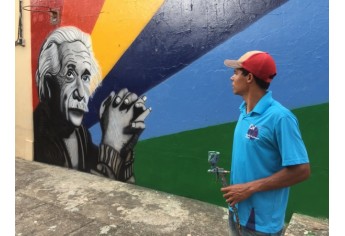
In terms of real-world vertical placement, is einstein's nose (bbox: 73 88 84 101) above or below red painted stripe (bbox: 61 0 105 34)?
below

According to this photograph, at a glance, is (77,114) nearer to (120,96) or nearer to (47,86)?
(47,86)

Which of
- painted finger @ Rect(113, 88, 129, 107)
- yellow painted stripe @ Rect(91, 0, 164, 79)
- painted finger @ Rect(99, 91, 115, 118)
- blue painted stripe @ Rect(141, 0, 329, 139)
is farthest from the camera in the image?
painted finger @ Rect(99, 91, 115, 118)

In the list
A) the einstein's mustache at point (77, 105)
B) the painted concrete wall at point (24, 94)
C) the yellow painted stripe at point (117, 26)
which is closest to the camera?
the yellow painted stripe at point (117, 26)

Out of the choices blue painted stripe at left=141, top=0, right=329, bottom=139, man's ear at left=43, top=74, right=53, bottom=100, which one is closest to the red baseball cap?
blue painted stripe at left=141, top=0, right=329, bottom=139

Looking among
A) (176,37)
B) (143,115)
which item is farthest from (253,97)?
(143,115)

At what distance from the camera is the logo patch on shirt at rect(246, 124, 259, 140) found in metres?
1.81

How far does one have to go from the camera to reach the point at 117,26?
189 inches

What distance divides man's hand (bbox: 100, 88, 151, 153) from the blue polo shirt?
288 centimetres

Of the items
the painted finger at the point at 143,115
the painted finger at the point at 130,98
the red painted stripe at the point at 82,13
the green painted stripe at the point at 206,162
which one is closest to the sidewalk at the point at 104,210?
the green painted stripe at the point at 206,162

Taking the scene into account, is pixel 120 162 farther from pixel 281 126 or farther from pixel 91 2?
pixel 281 126

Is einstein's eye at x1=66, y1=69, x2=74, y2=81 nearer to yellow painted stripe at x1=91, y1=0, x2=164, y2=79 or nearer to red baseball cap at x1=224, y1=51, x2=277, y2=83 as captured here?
yellow painted stripe at x1=91, y1=0, x2=164, y2=79

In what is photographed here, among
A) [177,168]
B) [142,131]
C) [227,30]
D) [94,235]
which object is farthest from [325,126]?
[94,235]

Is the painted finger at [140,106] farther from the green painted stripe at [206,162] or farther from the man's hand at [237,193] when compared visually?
the man's hand at [237,193]

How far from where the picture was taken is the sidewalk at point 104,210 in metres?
3.58
